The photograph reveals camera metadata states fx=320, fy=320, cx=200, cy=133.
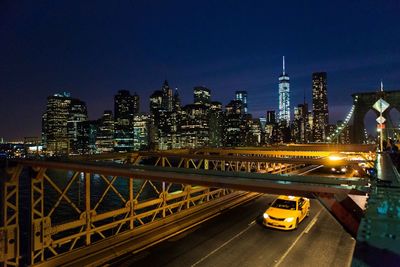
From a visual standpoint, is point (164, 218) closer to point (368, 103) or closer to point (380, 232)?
point (380, 232)

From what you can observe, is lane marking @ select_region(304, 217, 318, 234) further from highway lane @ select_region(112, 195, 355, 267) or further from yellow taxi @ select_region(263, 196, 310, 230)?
yellow taxi @ select_region(263, 196, 310, 230)

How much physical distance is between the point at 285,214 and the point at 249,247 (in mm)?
3784

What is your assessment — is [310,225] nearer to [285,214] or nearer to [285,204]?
[285,204]

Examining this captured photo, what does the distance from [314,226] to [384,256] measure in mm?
15890

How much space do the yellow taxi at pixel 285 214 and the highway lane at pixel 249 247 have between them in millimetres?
338

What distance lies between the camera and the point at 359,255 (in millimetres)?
2412

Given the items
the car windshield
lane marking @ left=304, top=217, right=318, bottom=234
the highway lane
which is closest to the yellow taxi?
the car windshield

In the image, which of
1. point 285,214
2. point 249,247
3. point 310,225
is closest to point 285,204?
point 285,214

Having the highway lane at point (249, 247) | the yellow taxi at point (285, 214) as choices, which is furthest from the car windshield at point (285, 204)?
the highway lane at point (249, 247)

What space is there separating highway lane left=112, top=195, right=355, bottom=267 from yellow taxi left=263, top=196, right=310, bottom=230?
34 centimetres

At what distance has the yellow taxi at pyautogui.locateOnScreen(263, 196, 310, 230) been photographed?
16.0m

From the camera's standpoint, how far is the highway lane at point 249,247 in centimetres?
1190

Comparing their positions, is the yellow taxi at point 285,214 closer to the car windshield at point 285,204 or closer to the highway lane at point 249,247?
the car windshield at point 285,204

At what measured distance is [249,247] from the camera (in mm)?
13508
